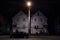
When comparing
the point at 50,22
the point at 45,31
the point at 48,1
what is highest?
the point at 48,1

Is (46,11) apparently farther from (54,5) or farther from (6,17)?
(6,17)

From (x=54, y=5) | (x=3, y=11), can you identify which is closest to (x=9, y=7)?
(x=3, y=11)

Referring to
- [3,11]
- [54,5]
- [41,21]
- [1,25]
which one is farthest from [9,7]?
[54,5]

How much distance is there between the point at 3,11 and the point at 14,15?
373cm

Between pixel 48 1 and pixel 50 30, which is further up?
pixel 48 1

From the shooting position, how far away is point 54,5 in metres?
47.7

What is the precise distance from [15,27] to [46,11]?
10945mm

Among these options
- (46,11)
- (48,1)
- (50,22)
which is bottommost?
(50,22)

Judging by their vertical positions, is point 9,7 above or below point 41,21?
above

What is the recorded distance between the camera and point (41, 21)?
158 ft

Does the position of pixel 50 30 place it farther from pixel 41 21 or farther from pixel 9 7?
pixel 9 7

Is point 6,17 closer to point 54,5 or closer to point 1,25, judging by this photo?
point 1,25

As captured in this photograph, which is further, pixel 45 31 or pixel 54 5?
pixel 54 5

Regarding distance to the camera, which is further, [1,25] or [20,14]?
[20,14]
